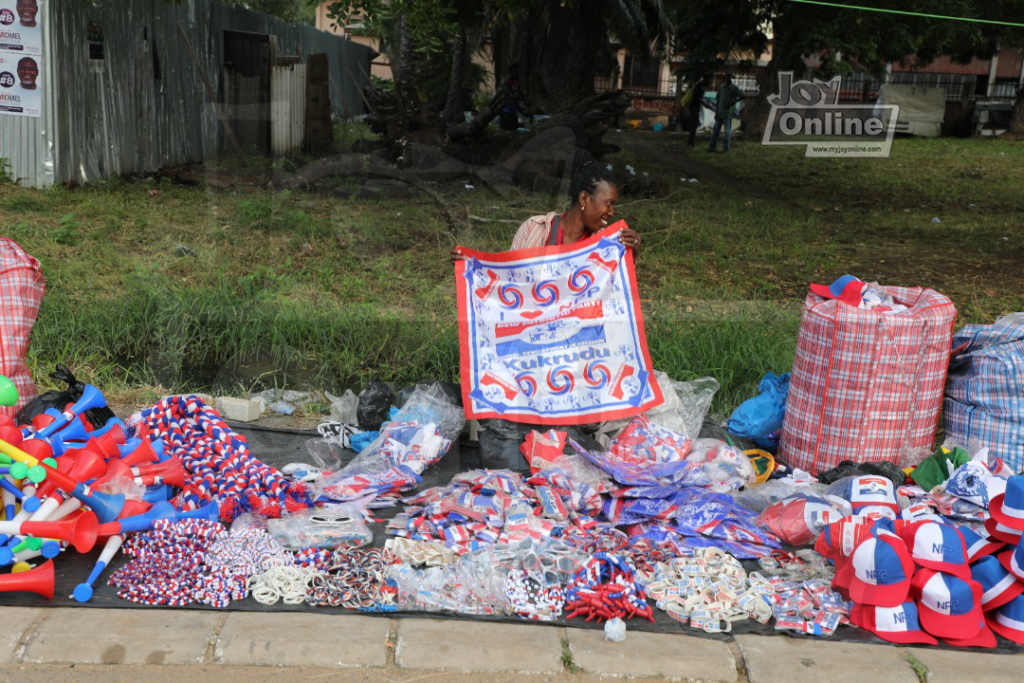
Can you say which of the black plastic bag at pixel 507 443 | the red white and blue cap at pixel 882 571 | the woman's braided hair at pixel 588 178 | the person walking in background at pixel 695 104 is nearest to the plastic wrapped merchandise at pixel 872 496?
the red white and blue cap at pixel 882 571

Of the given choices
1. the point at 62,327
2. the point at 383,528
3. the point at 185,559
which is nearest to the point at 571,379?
the point at 383,528

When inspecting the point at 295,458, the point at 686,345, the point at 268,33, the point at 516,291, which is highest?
the point at 268,33

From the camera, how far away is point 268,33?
50.6 feet

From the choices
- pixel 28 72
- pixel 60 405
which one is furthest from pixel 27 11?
pixel 60 405

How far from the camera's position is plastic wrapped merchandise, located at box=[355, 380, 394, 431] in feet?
15.7

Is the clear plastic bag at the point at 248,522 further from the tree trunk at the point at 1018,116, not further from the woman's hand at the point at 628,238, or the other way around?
the tree trunk at the point at 1018,116

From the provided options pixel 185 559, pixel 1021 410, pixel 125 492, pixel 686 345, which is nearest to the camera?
pixel 185 559

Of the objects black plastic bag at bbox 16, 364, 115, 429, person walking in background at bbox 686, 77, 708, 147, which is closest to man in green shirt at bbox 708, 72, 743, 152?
person walking in background at bbox 686, 77, 708, 147

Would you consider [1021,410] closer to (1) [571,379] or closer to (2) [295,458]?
(1) [571,379]

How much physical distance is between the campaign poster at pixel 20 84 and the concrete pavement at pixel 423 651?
7318 mm

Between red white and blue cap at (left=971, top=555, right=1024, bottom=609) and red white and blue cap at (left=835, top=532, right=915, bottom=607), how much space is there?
259 millimetres

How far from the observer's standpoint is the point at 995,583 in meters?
3.16

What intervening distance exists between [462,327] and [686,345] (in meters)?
1.69

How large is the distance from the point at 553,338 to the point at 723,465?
996 mm
